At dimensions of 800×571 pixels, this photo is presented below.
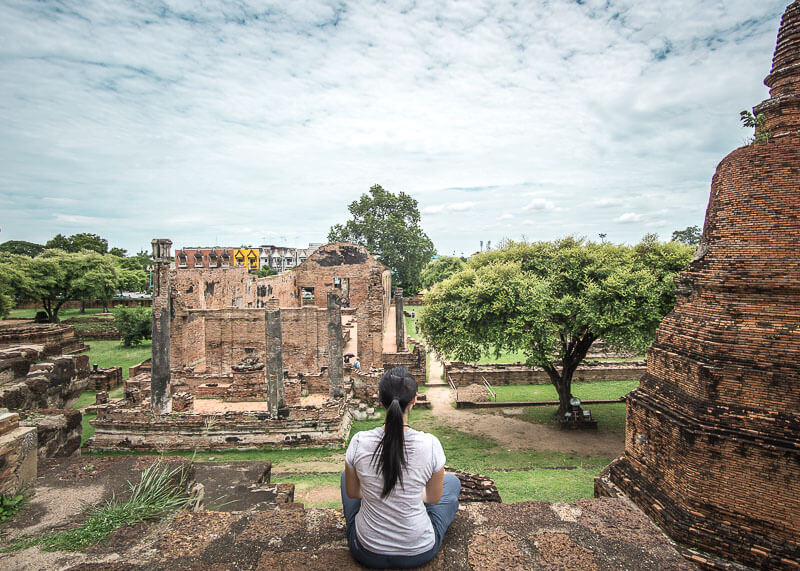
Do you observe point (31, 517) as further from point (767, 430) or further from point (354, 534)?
point (767, 430)

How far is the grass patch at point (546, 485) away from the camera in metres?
Result: 7.94

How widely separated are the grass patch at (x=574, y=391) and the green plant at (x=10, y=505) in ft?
45.8

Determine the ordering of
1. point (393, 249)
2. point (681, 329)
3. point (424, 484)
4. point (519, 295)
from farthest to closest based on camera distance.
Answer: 1. point (393, 249)
2. point (519, 295)
3. point (681, 329)
4. point (424, 484)

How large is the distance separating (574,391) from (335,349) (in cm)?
960

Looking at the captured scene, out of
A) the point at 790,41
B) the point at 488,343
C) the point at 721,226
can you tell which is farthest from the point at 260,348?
the point at 790,41

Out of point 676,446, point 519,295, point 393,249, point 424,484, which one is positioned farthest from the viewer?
point 393,249

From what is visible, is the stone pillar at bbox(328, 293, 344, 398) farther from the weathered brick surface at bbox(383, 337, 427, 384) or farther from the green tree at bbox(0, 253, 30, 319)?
the green tree at bbox(0, 253, 30, 319)

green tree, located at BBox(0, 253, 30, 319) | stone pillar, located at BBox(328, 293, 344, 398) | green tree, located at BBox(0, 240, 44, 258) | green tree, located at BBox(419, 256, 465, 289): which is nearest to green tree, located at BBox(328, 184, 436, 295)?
green tree, located at BBox(419, 256, 465, 289)

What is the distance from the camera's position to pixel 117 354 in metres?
21.9

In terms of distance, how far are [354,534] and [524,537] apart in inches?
48.5

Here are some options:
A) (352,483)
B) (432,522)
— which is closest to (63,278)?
(352,483)

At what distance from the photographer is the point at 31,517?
11.0ft

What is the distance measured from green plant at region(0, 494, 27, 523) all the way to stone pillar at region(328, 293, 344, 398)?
9.21 meters

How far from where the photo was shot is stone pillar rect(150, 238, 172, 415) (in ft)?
35.5
